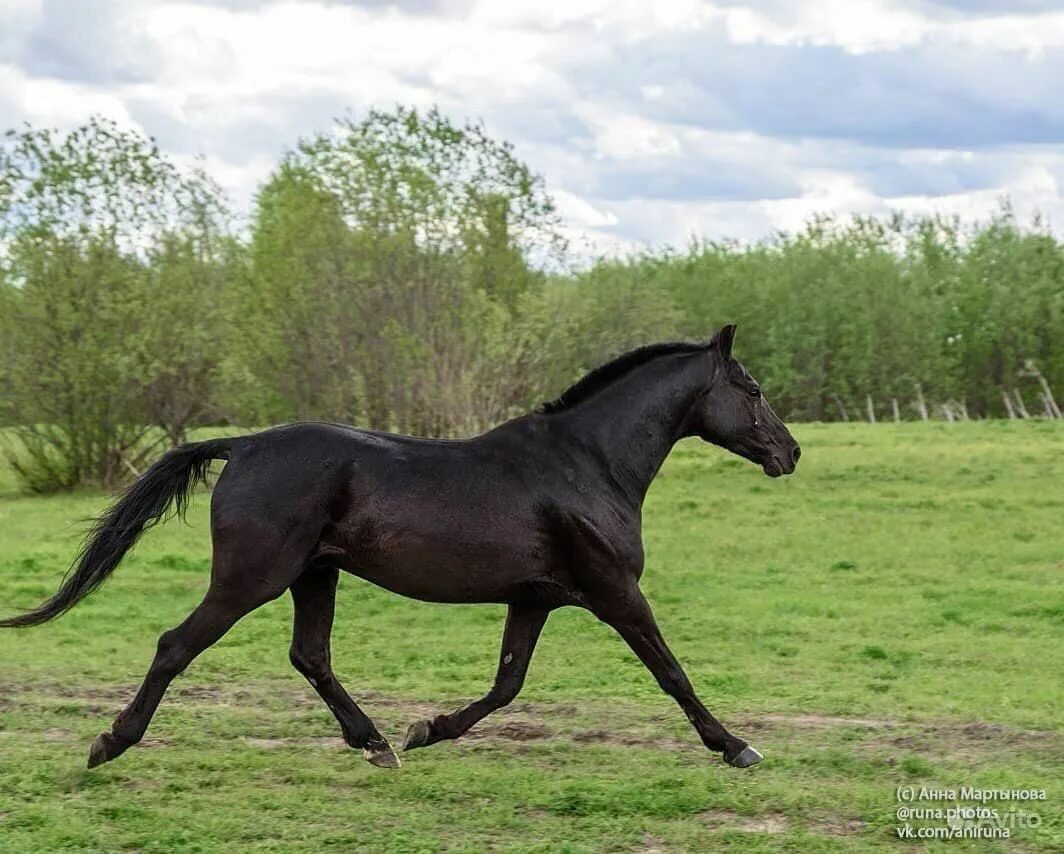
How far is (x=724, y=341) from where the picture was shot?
7742 millimetres

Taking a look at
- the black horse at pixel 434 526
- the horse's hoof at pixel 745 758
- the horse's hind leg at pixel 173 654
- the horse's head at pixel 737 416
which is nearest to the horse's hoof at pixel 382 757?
the black horse at pixel 434 526

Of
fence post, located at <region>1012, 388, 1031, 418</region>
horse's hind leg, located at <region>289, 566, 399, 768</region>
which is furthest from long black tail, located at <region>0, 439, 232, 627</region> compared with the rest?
fence post, located at <region>1012, 388, 1031, 418</region>

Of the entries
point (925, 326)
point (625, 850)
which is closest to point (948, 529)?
point (625, 850)

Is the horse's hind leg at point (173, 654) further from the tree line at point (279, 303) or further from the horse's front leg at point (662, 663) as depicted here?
the tree line at point (279, 303)

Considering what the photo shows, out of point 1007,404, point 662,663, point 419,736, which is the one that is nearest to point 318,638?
point 419,736

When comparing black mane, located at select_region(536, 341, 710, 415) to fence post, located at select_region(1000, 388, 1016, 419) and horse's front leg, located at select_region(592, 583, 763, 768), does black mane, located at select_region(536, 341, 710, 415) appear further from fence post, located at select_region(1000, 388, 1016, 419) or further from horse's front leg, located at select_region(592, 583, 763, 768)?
fence post, located at select_region(1000, 388, 1016, 419)

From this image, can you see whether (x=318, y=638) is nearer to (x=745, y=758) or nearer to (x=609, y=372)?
(x=609, y=372)

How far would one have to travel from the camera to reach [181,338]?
74.9 feet

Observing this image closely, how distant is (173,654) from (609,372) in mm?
2649

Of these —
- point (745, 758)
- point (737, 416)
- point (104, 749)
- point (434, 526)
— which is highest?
point (737, 416)

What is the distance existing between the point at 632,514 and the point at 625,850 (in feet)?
6.70

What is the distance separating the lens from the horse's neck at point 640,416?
755 centimetres

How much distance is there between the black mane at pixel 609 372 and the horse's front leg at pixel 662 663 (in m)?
1.07

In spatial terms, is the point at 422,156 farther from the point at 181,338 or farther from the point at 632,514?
the point at 632,514
